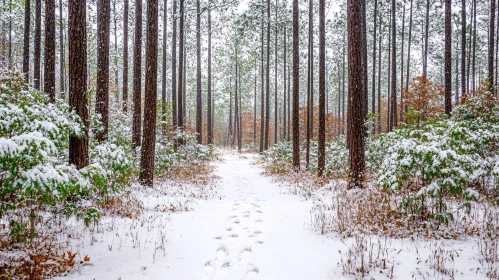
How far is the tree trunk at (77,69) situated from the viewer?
5.32 metres

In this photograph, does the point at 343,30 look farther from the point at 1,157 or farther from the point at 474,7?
the point at 1,157

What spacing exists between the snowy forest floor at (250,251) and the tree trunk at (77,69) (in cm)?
155

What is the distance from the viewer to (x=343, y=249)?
4.14m

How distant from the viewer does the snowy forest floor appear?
3445 millimetres

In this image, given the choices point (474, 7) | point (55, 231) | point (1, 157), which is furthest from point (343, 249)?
point (474, 7)

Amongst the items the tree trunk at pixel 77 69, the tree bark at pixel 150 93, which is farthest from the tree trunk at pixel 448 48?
the tree trunk at pixel 77 69

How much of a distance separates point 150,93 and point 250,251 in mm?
6341

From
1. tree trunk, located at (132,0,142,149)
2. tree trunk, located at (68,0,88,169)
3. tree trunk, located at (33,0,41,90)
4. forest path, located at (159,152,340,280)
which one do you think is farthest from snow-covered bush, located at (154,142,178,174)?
tree trunk, located at (33,0,41,90)

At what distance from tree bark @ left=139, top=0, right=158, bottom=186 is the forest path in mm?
2643

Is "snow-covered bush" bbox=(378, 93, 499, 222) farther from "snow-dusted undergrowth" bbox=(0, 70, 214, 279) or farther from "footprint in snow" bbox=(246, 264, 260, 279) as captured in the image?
"snow-dusted undergrowth" bbox=(0, 70, 214, 279)

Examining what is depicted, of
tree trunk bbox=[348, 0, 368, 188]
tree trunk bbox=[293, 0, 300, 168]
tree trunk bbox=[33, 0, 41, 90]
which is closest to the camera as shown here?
tree trunk bbox=[348, 0, 368, 188]

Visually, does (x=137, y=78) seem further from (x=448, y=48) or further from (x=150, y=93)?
(x=448, y=48)

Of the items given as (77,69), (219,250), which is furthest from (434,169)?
(77,69)

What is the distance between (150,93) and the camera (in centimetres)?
857
